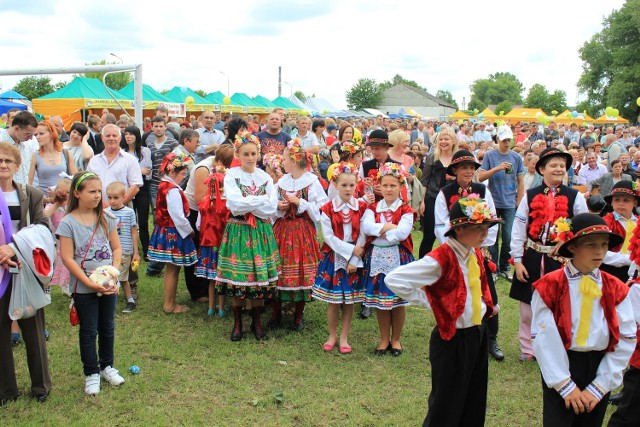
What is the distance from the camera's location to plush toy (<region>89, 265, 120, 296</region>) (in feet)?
14.1

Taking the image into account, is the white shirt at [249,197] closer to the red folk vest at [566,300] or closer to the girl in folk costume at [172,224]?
the girl in folk costume at [172,224]

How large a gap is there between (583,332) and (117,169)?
5606 mm

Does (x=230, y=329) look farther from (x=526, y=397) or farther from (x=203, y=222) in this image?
(x=526, y=397)

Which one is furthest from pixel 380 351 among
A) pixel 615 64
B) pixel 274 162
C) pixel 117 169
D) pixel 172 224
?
pixel 615 64

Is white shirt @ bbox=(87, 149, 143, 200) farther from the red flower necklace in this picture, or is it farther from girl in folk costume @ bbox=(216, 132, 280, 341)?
the red flower necklace

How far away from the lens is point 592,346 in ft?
10.00

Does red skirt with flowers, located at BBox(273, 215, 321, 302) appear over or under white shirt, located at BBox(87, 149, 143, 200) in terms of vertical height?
under

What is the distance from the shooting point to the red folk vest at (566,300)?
10.0 ft

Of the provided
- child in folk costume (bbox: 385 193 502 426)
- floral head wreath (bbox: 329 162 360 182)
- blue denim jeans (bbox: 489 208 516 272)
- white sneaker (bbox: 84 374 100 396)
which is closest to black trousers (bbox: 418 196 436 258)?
blue denim jeans (bbox: 489 208 516 272)

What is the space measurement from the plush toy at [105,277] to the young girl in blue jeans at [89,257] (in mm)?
32

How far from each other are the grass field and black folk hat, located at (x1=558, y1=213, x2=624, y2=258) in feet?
5.89

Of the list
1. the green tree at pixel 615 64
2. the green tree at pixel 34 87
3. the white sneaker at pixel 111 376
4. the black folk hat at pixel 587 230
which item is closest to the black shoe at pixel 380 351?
the white sneaker at pixel 111 376

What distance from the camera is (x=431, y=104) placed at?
102m

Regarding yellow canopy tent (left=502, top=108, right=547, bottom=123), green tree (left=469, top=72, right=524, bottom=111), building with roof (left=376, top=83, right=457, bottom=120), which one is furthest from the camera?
green tree (left=469, top=72, right=524, bottom=111)
